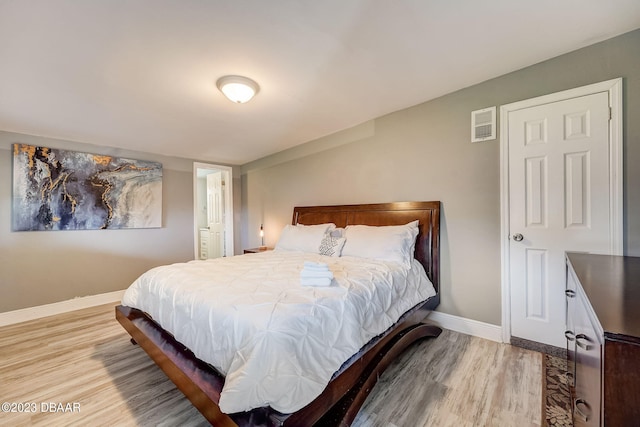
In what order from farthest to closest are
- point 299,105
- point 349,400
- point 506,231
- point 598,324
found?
point 299,105 < point 506,231 < point 349,400 < point 598,324

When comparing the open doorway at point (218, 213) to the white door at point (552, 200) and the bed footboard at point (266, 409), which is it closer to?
the bed footboard at point (266, 409)

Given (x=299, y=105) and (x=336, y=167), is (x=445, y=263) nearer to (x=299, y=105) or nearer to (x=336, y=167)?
(x=336, y=167)

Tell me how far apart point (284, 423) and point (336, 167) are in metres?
3.01

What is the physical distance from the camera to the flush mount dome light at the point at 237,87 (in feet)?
7.25

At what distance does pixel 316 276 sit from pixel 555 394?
170 cm

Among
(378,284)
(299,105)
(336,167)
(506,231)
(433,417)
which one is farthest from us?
(336,167)

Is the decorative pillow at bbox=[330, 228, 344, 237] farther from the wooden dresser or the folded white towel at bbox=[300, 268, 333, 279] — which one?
the wooden dresser

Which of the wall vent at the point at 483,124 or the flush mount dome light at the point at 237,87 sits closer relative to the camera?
the flush mount dome light at the point at 237,87

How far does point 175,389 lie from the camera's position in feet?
5.70

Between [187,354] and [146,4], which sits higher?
[146,4]

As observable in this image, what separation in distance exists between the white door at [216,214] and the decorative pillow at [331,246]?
294cm

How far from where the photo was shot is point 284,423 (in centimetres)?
101

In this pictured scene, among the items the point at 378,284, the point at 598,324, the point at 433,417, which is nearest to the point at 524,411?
the point at 433,417

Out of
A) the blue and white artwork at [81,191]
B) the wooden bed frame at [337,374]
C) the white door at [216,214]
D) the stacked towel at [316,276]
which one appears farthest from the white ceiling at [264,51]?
the white door at [216,214]
